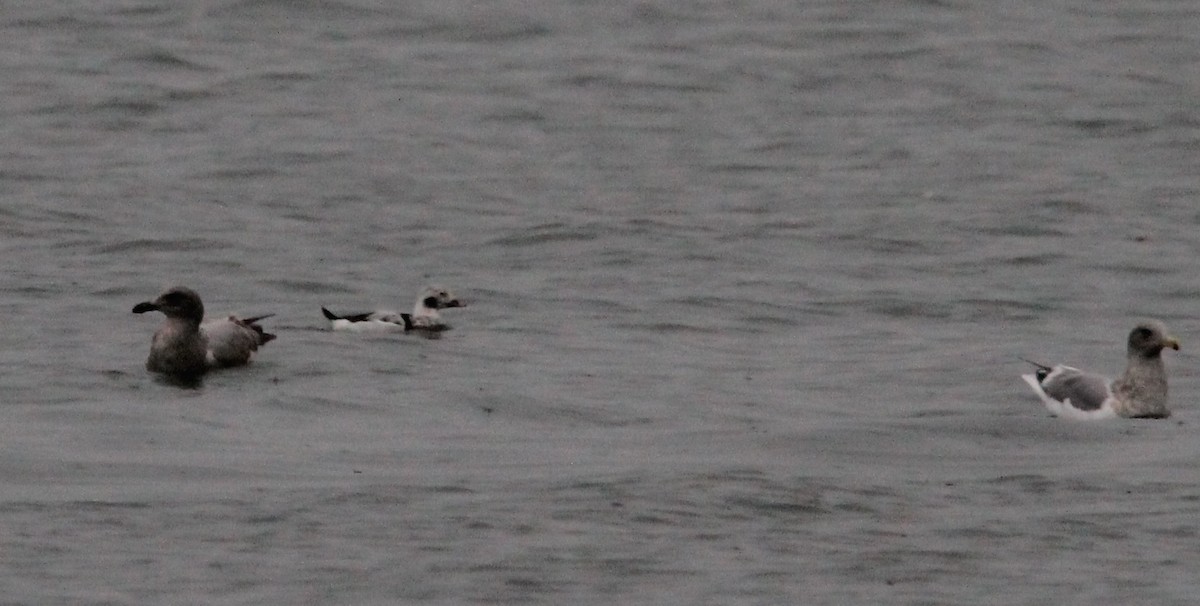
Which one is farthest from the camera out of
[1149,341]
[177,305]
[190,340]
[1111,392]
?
[177,305]

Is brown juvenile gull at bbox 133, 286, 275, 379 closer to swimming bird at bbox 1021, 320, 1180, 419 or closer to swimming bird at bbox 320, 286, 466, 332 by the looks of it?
swimming bird at bbox 320, 286, 466, 332

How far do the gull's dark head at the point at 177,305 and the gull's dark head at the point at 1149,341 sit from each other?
7325mm

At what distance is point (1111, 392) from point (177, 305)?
7.32 meters

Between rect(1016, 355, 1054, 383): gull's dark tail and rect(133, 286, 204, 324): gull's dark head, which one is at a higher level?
rect(133, 286, 204, 324): gull's dark head

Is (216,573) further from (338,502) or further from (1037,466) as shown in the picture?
(1037,466)

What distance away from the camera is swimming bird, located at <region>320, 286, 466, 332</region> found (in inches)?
859

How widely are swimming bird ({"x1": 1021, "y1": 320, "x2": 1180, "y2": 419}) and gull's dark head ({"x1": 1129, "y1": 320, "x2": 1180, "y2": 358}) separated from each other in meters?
0.01

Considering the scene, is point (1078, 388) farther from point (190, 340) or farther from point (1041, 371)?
point (190, 340)

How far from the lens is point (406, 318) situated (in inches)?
868

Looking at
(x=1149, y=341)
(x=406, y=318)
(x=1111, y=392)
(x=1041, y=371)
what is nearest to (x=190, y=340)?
(x=406, y=318)

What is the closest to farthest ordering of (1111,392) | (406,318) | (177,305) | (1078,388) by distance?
(1078,388), (1111,392), (177,305), (406,318)

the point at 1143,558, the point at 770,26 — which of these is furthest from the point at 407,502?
the point at 770,26

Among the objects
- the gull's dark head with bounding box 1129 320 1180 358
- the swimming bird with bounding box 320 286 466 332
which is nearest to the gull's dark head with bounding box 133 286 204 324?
the swimming bird with bounding box 320 286 466 332

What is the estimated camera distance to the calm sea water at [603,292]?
13.0 m
